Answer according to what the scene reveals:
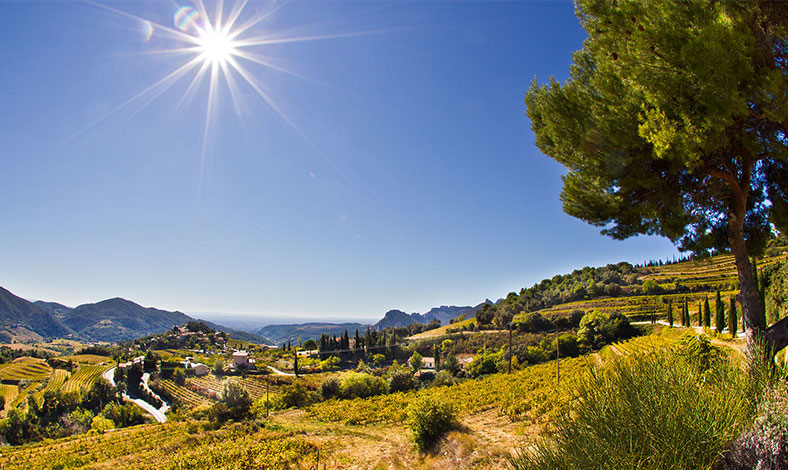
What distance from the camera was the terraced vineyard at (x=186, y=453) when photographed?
13.7m

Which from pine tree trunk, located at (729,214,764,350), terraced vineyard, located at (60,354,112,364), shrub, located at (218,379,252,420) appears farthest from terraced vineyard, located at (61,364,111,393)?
pine tree trunk, located at (729,214,764,350)

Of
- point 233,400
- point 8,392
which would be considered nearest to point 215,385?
point 8,392

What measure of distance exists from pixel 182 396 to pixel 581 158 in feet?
284

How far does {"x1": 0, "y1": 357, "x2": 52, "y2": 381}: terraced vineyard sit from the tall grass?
128739 mm

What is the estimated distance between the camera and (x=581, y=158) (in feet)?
20.9

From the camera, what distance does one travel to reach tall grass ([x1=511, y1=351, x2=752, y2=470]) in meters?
1.97

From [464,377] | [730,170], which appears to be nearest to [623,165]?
[730,170]

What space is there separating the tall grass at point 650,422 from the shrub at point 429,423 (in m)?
11.5

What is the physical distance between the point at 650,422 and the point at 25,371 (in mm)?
143313

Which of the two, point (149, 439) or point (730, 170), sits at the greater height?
point (730, 170)

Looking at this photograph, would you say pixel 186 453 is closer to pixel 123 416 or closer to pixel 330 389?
pixel 330 389

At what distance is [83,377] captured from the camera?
85688 mm

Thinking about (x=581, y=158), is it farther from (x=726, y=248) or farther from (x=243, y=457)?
(x=243, y=457)

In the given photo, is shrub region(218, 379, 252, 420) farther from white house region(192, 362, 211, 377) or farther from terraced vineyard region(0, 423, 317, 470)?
white house region(192, 362, 211, 377)
